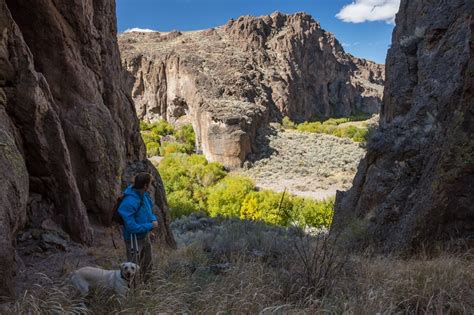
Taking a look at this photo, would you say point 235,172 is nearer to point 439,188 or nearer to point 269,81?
point 269,81

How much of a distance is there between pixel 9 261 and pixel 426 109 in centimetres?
932

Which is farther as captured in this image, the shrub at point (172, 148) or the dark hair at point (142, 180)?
the shrub at point (172, 148)

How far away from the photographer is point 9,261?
14.6ft

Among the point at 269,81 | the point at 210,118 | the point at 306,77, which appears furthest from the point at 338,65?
the point at 210,118

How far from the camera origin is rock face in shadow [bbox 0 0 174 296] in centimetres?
541

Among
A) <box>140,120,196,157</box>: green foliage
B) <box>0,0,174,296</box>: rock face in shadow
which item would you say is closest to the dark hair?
<box>0,0,174,296</box>: rock face in shadow

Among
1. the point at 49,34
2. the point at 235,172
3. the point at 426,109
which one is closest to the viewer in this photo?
the point at 49,34

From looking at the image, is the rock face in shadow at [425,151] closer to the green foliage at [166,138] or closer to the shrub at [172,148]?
the shrub at [172,148]

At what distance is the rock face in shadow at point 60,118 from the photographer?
541 centimetres

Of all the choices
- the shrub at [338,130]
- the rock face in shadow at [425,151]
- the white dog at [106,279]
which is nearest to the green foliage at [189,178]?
the shrub at [338,130]

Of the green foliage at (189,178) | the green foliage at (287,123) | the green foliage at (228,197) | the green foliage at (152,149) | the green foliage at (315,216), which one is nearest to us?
the green foliage at (315,216)

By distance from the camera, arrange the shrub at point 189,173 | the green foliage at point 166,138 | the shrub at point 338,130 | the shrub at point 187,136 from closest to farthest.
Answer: the shrub at point 189,173 → the green foliage at point 166,138 → the shrub at point 187,136 → the shrub at point 338,130

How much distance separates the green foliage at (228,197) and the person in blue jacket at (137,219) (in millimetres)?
31877

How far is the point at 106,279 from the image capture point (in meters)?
4.46
